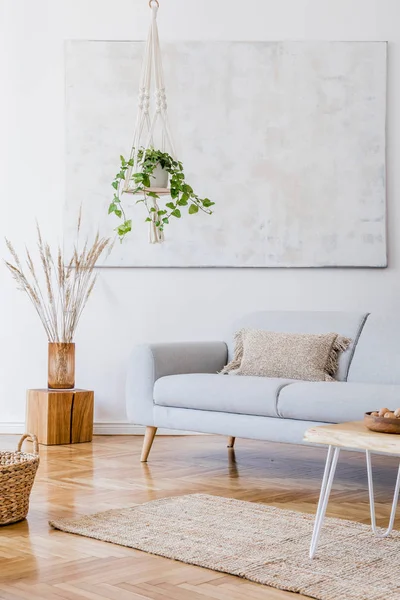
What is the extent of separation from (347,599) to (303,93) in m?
3.87

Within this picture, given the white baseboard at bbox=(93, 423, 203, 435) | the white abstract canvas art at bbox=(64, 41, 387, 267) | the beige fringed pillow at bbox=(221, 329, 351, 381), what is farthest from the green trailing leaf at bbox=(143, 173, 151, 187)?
the white baseboard at bbox=(93, 423, 203, 435)

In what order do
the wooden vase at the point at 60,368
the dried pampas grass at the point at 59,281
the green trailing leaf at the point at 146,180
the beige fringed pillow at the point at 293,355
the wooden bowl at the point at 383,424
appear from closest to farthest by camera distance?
the wooden bowl at the point at 383,424 < the green trailing leaf at the point at 146,180 < the beige fringed pillow at the point at 293,355 < the wooden vase at the point at 60,368 < the dried pampas grass at the point at 59,281

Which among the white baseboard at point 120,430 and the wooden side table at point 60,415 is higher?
the wooden side table at point 60,415

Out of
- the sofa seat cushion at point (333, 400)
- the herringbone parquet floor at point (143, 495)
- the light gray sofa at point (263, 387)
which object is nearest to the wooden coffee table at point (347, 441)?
the herringbone parquet floor at point (143, 495)

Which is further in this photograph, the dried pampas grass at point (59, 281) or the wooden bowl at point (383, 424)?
the dried pampas grass at point (59, 281)

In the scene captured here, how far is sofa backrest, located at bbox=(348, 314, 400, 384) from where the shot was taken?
422 cm

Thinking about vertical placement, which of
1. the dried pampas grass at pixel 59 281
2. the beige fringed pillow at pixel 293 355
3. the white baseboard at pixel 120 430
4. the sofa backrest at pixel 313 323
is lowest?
the white baseboard at pixel 120 430

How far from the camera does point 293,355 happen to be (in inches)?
173

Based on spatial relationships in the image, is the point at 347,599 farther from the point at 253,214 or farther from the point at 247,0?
the point at 247,0

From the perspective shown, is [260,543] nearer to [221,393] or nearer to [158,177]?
[221,393]

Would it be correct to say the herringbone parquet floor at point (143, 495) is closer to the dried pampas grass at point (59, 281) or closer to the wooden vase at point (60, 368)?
the wooden vase at point (60, 368)

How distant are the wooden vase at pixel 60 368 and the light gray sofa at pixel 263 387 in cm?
80

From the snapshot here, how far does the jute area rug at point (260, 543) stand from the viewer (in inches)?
95.1

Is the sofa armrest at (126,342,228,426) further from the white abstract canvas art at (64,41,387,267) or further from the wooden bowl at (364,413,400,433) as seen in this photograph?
the wooden bowl at (364,413,400,433)
